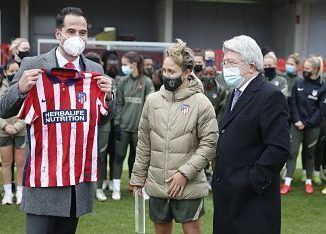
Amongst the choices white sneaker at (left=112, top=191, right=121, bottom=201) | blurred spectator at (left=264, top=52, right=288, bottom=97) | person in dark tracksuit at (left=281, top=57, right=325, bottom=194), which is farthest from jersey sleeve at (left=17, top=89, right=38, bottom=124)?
person in dark tracksuit at (left=281, top=57, right=325, bottom=194)

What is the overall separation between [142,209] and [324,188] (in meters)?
4.71

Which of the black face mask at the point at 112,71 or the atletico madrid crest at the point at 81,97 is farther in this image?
the black face mask at the point at 112,71

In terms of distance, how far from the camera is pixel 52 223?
3.33 m

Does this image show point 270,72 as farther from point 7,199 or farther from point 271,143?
point 271,143

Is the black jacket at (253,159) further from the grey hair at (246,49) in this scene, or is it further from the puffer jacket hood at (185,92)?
the puffer jacket hood at (185,92)

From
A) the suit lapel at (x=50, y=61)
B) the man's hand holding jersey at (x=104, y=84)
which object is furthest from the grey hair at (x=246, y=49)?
the suit lapel at (x=50, y=61)

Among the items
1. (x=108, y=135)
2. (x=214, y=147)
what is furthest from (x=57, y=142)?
(x=108, y=135)

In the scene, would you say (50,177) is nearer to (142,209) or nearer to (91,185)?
(91,185)

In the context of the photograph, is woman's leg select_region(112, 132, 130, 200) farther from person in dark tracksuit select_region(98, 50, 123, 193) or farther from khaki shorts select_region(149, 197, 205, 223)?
khaki shorts select_region(149, 197, 205, 223)

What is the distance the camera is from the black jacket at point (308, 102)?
293 inches

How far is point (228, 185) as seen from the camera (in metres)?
3.33

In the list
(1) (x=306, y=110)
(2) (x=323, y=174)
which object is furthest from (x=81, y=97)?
(2) (x=323, y=174)

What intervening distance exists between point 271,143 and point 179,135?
0.87 metres

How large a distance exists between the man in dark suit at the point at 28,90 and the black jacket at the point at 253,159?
2.89 ft
